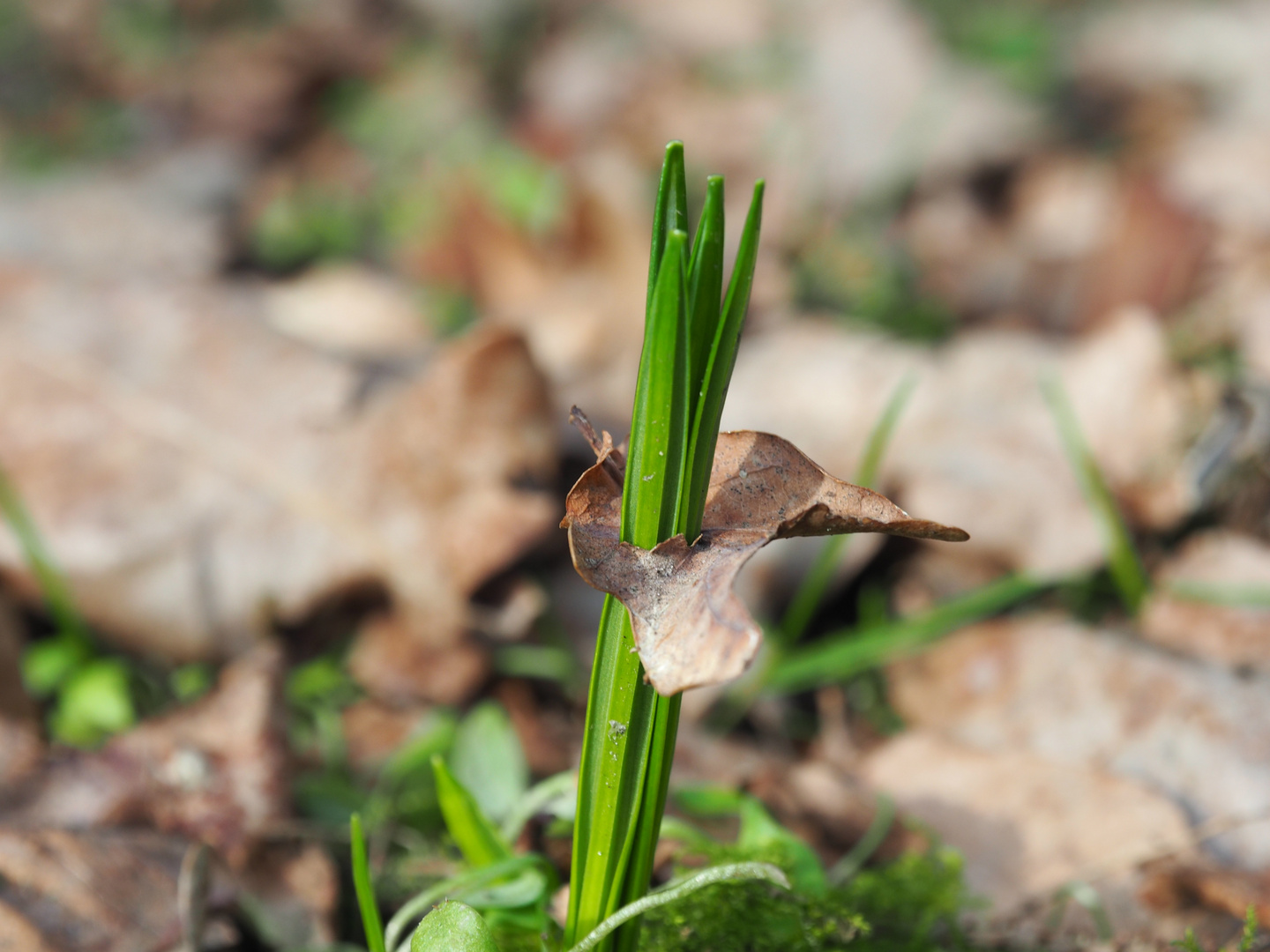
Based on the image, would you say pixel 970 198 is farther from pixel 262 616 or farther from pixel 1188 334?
pixel 262 616

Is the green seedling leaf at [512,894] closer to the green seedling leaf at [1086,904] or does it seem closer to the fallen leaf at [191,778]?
the fallen leaf at [191,778]

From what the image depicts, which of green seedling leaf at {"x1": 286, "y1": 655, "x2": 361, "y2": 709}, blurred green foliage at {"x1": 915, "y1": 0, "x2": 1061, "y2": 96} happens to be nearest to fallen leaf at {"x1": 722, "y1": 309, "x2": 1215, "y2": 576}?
green seedling leaf at {"x1": 286, "y1": 655, "x2": 361, "y2": 709}

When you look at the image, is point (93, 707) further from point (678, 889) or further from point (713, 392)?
point (713, 392)

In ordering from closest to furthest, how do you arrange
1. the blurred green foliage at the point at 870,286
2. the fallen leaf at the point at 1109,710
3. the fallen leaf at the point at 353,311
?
1. the fallen leaf at the point at 1109,710
2. the fallen leaf at the point at 353,311
3. the blurred green foliage at the point at 870,286

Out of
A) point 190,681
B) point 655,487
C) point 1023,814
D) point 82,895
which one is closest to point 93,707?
point 190,681

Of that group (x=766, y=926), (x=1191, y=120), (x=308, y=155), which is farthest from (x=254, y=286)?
(x=1191, y=120)

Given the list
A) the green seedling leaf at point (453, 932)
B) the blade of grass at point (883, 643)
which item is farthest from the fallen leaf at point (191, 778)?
the blade of grass at point (883, 643)
